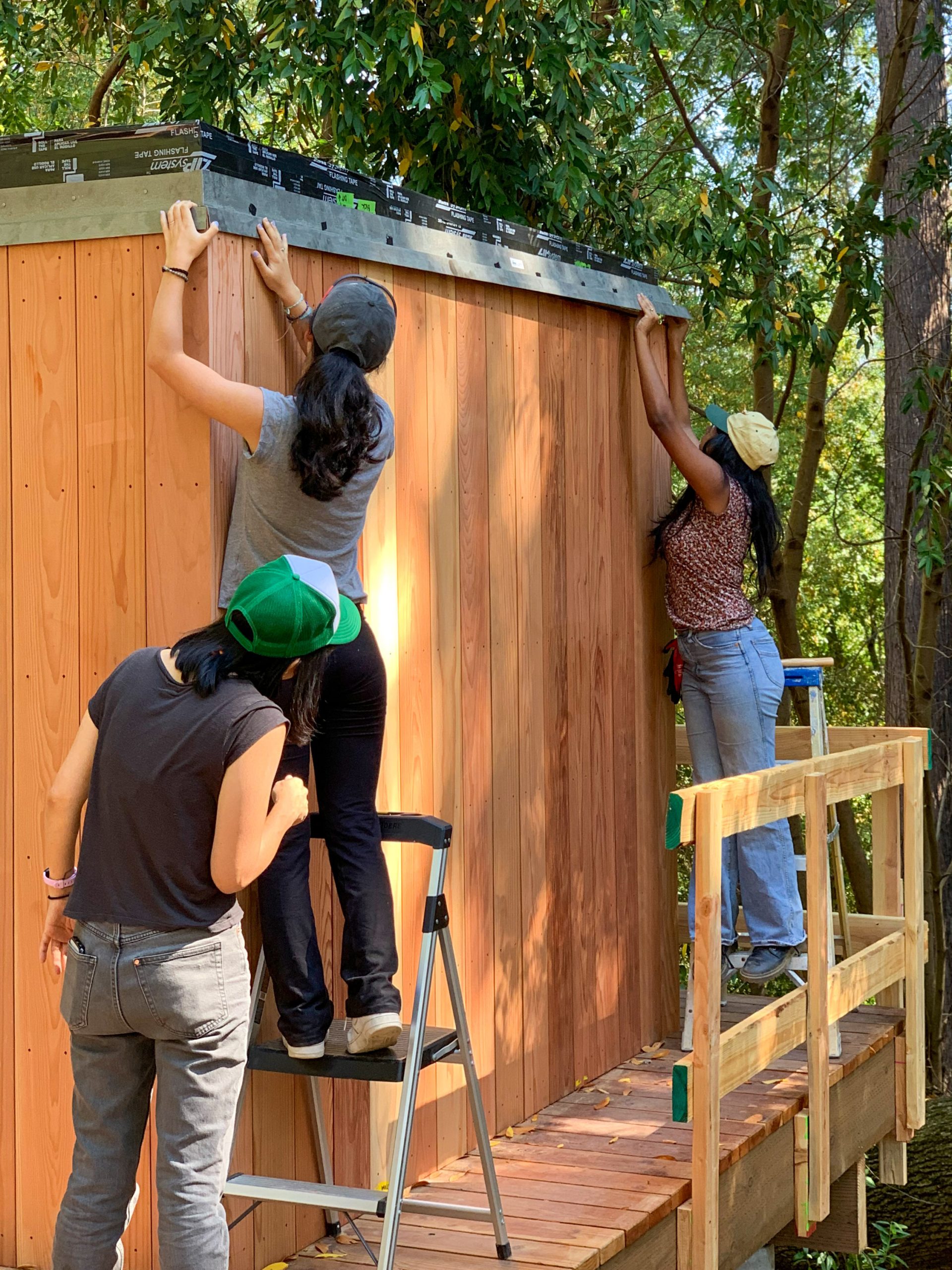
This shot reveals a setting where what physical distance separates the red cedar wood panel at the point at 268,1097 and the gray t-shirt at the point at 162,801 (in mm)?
1066

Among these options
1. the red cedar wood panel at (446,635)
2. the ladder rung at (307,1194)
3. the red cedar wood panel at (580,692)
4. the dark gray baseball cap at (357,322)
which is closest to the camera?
the ladder rung at (307,1194)

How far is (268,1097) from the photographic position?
360 cm

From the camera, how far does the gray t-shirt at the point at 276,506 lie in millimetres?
3383

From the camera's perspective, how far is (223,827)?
8.68 feet

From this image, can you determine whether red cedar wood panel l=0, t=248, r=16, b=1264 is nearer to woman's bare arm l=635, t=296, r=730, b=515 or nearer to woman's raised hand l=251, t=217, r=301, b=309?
woman's raised hand l=251, t=217, r=301, b=309

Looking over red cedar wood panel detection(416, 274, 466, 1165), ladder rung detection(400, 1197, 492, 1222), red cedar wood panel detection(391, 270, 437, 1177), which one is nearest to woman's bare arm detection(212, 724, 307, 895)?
ladder rung detection(400, 1197, 492, 1222)

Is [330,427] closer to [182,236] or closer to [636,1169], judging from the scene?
[182,236]

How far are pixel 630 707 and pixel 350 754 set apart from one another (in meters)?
2.12

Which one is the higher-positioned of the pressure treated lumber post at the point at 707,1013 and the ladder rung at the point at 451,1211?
the pressure treated lumber post at the point at 707,1013

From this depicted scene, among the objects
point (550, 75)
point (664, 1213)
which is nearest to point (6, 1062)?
point (664, 1213)

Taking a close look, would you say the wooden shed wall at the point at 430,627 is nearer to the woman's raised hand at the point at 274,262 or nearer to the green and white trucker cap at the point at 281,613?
the woman's raised hand at the point at 274,262

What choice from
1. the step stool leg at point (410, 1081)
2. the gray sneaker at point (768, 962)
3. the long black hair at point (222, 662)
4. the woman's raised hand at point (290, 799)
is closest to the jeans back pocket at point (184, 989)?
the woman's raised hand at point (290, 799)

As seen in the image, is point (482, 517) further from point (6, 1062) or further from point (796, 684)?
point (6, 1062)

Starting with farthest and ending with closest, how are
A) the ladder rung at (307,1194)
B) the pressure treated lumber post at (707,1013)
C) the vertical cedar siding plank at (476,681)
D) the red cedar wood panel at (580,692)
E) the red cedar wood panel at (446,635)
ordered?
1. the red cedar wood panel at (580,692)
2. the vertical cedar siding plank at (476,681)
3. the red cedar wood panel at (446,635)
4. the pressure treated lumber post at (707,1013)
5. the ladder rung at (307,1194)
